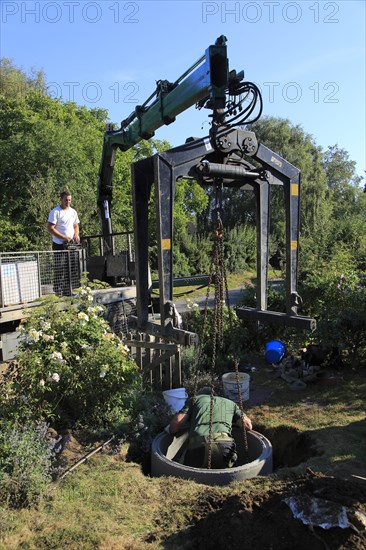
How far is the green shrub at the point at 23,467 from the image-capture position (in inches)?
140

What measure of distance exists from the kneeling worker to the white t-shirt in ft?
13.7

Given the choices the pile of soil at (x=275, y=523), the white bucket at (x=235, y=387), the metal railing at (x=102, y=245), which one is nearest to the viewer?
the pile of soil at (x=275, y=523)

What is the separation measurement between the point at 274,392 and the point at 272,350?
4.12 ft

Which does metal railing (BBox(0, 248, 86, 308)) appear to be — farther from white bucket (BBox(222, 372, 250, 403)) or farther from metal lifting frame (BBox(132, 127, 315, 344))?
white bucket (BBox(222, 372, 250, 403))

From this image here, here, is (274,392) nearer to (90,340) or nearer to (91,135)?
(90,340)

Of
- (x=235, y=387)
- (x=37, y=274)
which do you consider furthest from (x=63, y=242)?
(x=235, y=387)

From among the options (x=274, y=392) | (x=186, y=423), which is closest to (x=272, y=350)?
(x=274, y=392)

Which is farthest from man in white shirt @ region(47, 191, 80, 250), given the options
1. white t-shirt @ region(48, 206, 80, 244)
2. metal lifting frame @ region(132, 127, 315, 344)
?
metal lifting frame @ region(132, 127, 315, 344)

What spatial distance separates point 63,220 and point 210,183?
4.05 m

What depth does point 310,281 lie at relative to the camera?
9.55 metres

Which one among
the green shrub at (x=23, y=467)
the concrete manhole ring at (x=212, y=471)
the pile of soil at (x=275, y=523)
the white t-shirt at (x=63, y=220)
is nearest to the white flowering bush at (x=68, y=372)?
the green shrub at (x=23, y=467)

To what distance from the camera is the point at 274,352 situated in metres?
8.30

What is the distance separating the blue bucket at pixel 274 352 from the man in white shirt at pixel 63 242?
3726 mm

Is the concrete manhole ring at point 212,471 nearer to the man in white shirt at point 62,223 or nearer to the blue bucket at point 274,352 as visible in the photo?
the blue bucket at point 274,352
